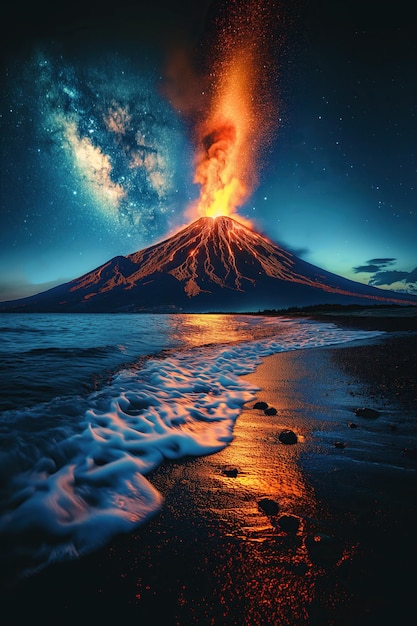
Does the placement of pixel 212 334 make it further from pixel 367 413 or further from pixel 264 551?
pixel 264 551

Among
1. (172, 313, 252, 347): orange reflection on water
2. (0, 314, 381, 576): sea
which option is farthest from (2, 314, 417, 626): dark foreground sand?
(172, 313, 252, 347): orange reflection on water

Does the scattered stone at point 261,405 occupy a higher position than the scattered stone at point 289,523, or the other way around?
the scattered stone at point 289,523

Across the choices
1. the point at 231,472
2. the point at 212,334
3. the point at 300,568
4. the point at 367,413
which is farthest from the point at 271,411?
the point at 212,334

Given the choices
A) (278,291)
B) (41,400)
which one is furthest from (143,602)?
(278,291)


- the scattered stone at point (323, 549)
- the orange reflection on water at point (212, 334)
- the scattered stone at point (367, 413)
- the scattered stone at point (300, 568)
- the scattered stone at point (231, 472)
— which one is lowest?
the orange reflection on water at point (212, 334)

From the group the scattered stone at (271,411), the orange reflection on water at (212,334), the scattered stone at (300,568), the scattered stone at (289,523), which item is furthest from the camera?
the orange reflection on water at (212,334)

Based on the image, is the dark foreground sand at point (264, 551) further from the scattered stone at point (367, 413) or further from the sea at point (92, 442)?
the scattered stone at point (367, 413)

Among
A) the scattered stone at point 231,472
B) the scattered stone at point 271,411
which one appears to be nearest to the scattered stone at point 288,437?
the scattered stone at point 231,472

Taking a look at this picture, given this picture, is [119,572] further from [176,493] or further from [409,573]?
[409,573]
